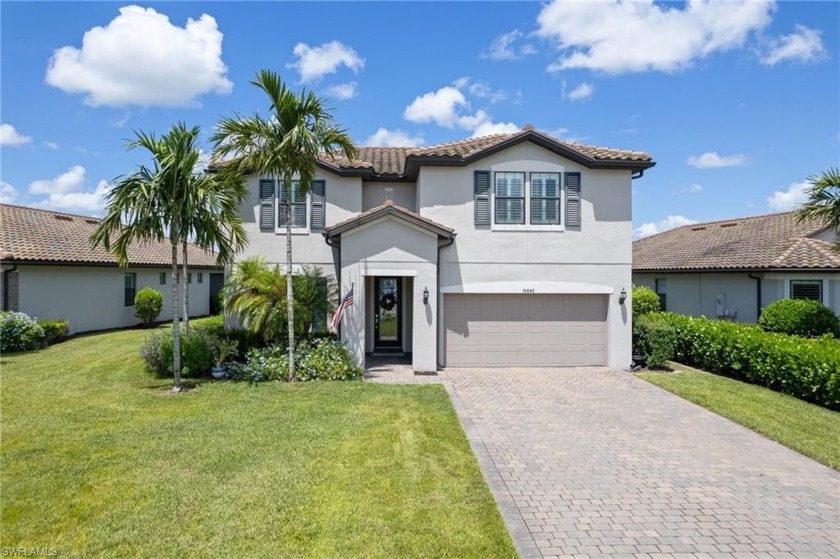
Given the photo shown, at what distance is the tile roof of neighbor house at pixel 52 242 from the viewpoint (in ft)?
59.7

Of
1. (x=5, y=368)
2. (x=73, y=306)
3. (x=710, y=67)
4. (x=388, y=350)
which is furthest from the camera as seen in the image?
(x=73, y=306)

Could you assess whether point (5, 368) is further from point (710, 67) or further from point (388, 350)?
point (710, 67)

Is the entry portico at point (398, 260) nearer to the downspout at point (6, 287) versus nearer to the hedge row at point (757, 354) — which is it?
the hedge row at point (757, 354)

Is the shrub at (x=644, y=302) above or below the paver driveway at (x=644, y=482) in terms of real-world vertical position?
above

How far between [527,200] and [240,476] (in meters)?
11.8

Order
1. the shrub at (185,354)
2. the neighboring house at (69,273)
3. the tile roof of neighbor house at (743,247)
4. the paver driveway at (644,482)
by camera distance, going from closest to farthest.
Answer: the paver driveway at (644,482), the shrub at (185,354), the neighboring house at (69,273), the tile roof of neighbor house at (743,247)

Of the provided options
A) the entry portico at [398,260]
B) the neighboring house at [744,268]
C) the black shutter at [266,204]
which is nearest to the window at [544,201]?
the entry portico at [398,260]

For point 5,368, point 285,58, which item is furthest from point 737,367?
point 5,368

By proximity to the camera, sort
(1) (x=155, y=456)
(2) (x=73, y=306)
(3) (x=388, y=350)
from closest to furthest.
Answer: (1) (x=155, y=456)
(3) (x=388, y=350)
(2) (x=73, y=306)

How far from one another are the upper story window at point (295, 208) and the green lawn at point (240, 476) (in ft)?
20.8

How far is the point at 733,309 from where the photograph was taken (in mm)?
20219

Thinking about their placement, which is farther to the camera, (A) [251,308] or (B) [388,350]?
(B) [388,350]

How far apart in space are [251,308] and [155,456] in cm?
663

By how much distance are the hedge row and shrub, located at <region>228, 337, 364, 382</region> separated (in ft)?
32.7
